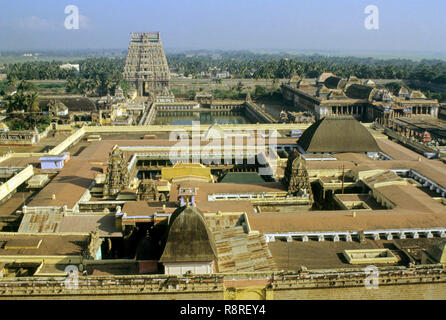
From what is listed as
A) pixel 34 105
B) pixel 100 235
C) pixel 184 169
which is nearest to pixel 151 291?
pixel 100 235

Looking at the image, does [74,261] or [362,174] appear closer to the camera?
[74,261]

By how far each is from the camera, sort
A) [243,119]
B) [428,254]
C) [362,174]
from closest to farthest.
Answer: [428,254] → [362,174] → [243,119]

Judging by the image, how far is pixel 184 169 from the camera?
113 feet

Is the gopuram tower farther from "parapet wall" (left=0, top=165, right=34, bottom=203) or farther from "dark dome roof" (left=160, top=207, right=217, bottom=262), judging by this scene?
"dark dome roof" (left=160, top=207, right=217, bottom=262)

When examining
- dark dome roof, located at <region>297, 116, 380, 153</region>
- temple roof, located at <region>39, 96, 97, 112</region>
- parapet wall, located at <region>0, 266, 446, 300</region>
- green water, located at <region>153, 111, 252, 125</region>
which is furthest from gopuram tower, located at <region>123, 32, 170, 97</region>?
parapet wall, located at <region>0, 266, 446, 300</region>

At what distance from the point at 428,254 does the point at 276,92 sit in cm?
9000

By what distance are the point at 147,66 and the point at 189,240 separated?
330 feet

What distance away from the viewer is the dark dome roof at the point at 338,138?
134ft

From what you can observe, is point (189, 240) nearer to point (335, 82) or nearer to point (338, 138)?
point (338, 138)

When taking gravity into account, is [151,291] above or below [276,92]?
below
